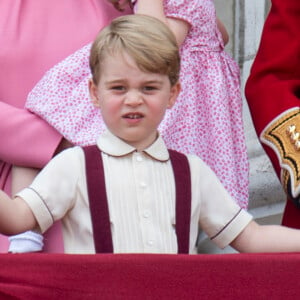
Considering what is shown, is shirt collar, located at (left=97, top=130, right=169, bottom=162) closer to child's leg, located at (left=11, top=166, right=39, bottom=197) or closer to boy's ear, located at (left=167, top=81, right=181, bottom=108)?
boy's ear, located at (left=167, top=81, right=181, bottom=108)

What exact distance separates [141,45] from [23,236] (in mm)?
609

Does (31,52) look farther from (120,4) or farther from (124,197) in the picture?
(124,197)

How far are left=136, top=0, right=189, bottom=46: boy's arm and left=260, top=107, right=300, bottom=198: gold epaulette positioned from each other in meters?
0.39

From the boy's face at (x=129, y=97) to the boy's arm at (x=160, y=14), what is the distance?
534 mm

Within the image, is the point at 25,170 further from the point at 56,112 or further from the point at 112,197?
the point at 112,197

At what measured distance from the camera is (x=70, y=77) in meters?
3.59

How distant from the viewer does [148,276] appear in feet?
9.11

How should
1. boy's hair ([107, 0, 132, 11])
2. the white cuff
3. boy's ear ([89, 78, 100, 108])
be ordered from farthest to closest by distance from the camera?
boy's hair ([107, 0, 132, 11]) < the white cuff < boy's ear ([89, 78, 100, 108])

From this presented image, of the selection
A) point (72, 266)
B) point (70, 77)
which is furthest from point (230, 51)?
point (72, 266)

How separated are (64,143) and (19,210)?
0.62m

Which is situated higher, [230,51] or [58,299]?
[230,51]

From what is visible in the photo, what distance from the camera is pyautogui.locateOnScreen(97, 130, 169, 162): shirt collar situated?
310cm

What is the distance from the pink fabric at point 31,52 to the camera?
352 cm

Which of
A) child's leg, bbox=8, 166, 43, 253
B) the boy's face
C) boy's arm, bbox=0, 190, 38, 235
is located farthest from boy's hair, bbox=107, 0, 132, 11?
boy's arm, bbox=0, 190, 38, 235
